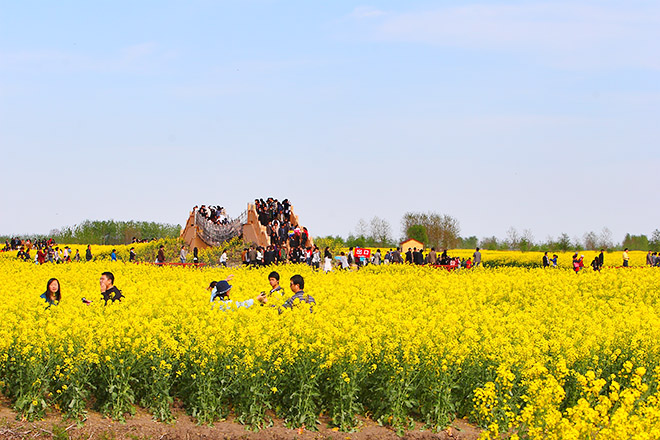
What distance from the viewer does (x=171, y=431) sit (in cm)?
856

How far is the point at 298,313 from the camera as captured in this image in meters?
10.2

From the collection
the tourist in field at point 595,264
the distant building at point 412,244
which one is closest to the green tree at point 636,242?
the distant building at point 412,244

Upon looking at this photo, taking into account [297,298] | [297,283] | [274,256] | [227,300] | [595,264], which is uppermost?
[274,256]

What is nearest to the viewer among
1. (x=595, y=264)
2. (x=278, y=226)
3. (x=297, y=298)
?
(x=297, y=298)

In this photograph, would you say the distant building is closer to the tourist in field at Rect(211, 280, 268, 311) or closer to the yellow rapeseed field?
the tourist in field at Rect(211, 280, 268, 311)

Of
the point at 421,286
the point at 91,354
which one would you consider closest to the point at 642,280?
the point at 421,286

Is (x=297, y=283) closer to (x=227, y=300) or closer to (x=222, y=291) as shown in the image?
(x=227, y=300)

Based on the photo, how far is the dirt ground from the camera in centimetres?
846

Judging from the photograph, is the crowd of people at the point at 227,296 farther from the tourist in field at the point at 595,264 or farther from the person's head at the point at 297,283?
the tourist in field at the point at 595,264

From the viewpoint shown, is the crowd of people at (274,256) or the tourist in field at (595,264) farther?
the crowd of people at (274,256)

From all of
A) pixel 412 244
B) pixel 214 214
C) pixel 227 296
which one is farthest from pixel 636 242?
pixel 227 296

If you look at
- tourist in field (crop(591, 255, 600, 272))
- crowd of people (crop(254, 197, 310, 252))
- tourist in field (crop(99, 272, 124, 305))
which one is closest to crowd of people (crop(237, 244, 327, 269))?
crowd of people (crop(254, 197, 310, 252))

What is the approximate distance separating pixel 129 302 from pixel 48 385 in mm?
3582

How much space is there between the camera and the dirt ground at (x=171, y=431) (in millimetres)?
→ 8461
